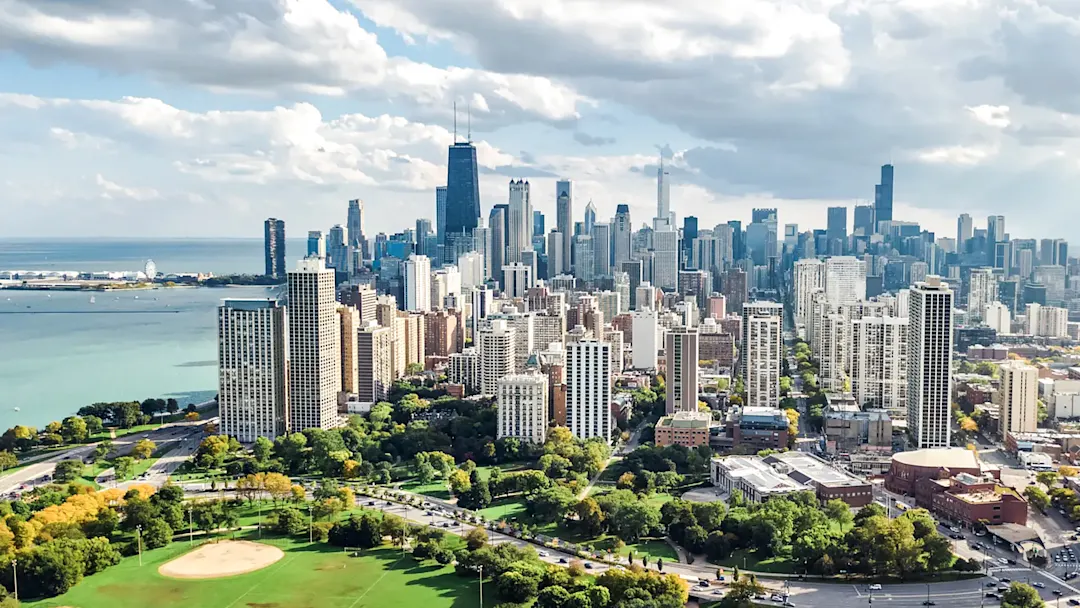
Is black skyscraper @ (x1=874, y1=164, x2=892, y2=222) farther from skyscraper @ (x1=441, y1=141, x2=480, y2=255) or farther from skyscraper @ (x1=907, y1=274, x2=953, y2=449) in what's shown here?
skyscraper @ (x1=907, y1=274, x2=953, y2=449)

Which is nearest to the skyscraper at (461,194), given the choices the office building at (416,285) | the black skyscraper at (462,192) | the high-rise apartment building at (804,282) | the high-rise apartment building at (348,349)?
the black skyscraper at (462,192)

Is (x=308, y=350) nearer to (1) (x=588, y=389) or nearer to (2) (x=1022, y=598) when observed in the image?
(1) (x=588, y=389)

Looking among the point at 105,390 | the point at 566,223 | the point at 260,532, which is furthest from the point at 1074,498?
the point at 566,223

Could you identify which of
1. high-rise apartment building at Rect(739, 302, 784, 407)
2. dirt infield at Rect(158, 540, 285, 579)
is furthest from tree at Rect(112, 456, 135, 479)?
high-rise apartment building at Rect(739, 302, 784, 407)

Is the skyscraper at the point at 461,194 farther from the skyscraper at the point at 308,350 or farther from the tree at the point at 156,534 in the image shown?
the tree at the point at 156,534

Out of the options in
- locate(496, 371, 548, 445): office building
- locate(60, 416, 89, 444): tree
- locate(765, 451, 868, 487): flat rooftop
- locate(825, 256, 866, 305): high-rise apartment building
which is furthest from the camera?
locate(825, 256, 866, 305): high-rise apartment building

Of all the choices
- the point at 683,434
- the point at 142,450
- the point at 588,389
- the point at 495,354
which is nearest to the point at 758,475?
the point at 683,434
